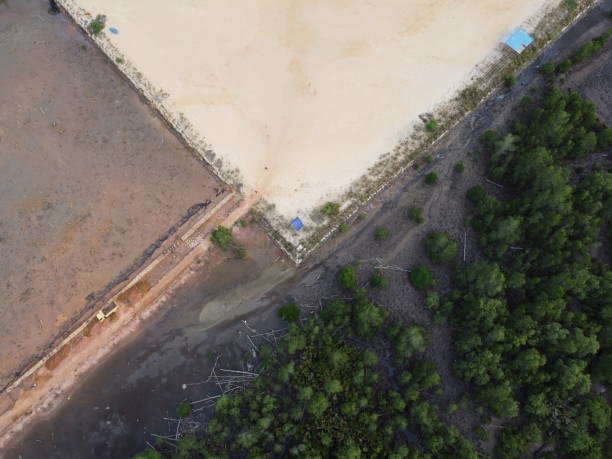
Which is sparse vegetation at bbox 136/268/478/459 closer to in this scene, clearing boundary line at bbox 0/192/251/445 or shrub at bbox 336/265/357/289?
shrub at bbox 336/265/357/289

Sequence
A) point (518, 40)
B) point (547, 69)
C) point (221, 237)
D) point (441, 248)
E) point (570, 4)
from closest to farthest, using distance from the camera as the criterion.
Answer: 1. point (441, 248)
2. point (221, 237)
3. point (547, 69)
4. point (518, 40)
5. point (570, 4)

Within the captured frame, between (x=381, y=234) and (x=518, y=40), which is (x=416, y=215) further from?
(x=518, y=40)

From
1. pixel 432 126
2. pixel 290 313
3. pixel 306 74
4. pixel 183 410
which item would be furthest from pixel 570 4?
pixel 183 410

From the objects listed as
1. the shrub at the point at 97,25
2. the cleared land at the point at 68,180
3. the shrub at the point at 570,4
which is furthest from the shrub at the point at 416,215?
the shrub at the point at 97,25

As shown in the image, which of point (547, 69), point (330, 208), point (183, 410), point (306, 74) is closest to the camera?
point (183, 410)

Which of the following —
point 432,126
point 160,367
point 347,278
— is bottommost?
point 347,278

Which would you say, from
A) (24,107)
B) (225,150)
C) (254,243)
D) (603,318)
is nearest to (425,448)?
(603,318)
